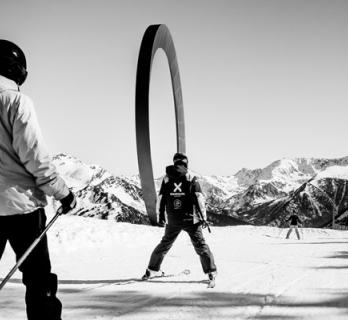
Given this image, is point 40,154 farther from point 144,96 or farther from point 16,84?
point 144,96

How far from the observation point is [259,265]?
6.36 m

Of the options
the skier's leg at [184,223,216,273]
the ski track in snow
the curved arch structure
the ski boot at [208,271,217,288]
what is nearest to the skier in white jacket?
the ski track in snow

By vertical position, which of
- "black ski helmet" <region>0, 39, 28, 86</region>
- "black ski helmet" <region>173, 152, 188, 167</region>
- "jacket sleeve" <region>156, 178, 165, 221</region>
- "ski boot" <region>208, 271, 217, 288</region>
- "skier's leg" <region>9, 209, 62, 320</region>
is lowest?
"ski boot" <region>208, 271, 217, 288</region>

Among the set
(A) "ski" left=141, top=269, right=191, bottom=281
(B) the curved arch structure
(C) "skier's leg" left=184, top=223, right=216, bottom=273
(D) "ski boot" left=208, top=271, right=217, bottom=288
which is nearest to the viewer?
(D) "ski boot" left=208, top=271, right=217, bottom=288

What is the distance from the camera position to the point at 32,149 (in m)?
2.14

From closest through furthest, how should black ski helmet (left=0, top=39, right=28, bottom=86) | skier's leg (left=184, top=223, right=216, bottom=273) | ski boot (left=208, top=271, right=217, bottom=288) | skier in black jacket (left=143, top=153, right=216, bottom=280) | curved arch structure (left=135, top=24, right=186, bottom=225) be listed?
black ski helmet (left=0, top=39, right=28, bottom=86) < ski boot (left=208, top=271, right=217, bottom=288) < skier's leg (left=184, top=223, right=216, bottom=273) < skier in black jacket (left=143, top=153, right=216, bottom=280) < curved arch structure (left=135, top=24, right=186, bottom=225)

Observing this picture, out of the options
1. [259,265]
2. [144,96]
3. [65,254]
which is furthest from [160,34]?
[259,265]

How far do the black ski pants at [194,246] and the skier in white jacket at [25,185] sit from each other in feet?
8.79

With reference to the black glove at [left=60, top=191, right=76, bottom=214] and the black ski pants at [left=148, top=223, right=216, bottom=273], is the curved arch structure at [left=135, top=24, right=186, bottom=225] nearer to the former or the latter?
the black ski pants at [left=148, top=223, right=216, bottom=273]

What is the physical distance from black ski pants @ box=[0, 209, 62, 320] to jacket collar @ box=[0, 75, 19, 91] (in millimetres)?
807

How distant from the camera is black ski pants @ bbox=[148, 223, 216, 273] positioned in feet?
15.3

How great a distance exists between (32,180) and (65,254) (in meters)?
6.17

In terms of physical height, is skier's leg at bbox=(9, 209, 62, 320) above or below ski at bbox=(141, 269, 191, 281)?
above

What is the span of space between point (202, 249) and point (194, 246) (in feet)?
0.58
